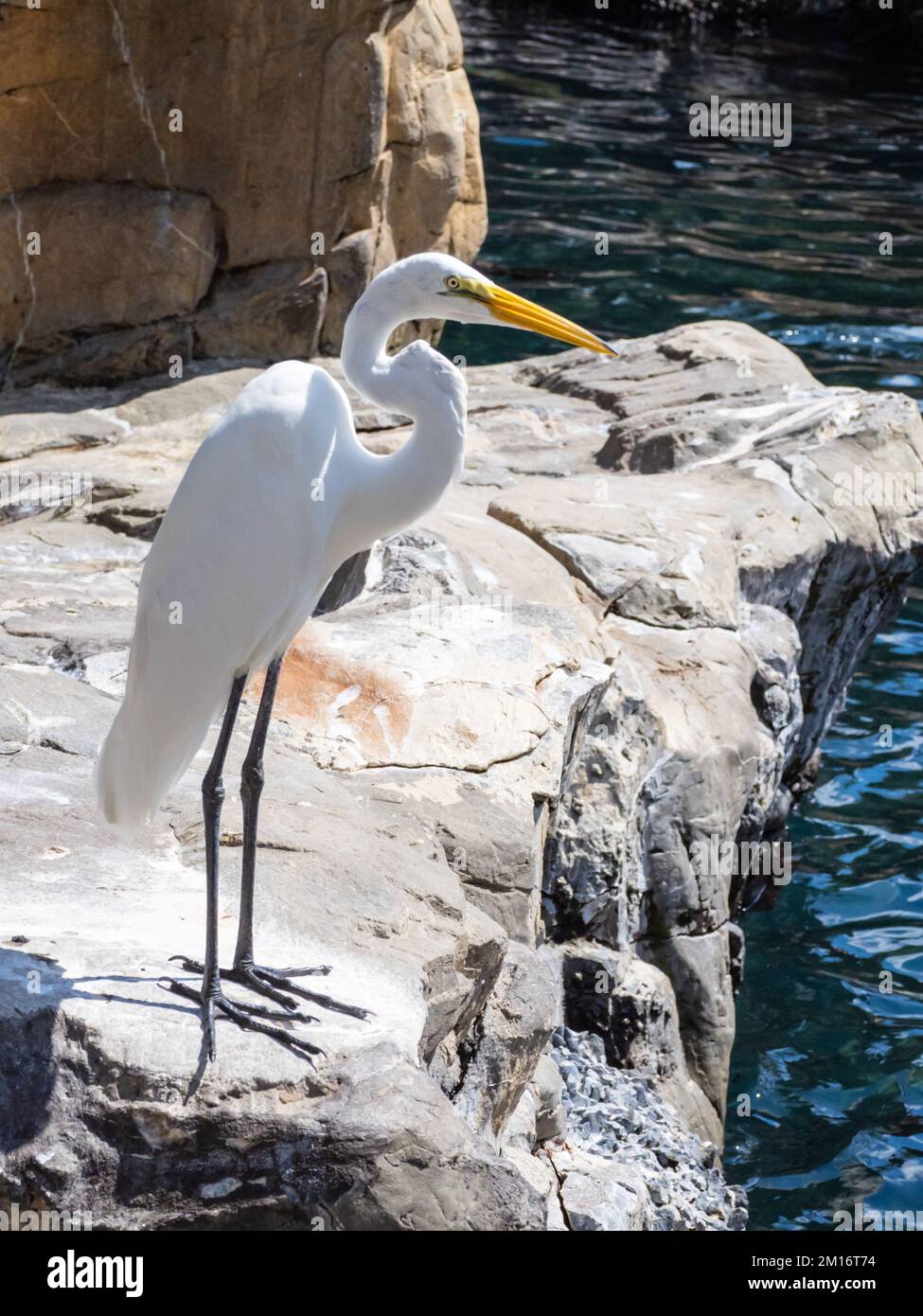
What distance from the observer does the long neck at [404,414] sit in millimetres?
3740

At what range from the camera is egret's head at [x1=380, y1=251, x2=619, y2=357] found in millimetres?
3891

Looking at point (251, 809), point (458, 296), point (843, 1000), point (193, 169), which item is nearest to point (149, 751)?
point (251, 809)

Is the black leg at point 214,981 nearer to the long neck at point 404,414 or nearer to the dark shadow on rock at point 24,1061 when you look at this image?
the dark shadow on rock at point 24,1061

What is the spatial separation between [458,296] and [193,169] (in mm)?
5744

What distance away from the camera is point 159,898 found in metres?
4.10

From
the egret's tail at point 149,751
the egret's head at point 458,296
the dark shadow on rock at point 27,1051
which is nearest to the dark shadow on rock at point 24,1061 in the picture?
the dark shadow on rock at point 27,1051

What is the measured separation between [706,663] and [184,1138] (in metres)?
3.90

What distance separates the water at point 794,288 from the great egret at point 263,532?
10.8ft

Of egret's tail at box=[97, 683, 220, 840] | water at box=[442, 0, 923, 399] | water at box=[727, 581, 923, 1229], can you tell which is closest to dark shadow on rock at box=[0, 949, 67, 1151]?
egret's tail at box=[97, 683, 220, 840]

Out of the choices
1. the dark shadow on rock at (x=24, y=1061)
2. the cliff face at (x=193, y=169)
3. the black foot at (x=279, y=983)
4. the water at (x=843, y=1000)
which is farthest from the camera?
the cliff face at (x=193, y=169)

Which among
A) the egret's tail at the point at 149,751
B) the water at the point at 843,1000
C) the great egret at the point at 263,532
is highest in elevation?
the great egret at the point at 263,532

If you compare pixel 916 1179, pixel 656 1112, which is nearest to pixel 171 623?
pixel 656 1112

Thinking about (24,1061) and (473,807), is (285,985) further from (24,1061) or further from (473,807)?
(473,807)

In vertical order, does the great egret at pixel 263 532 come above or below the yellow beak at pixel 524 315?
below
